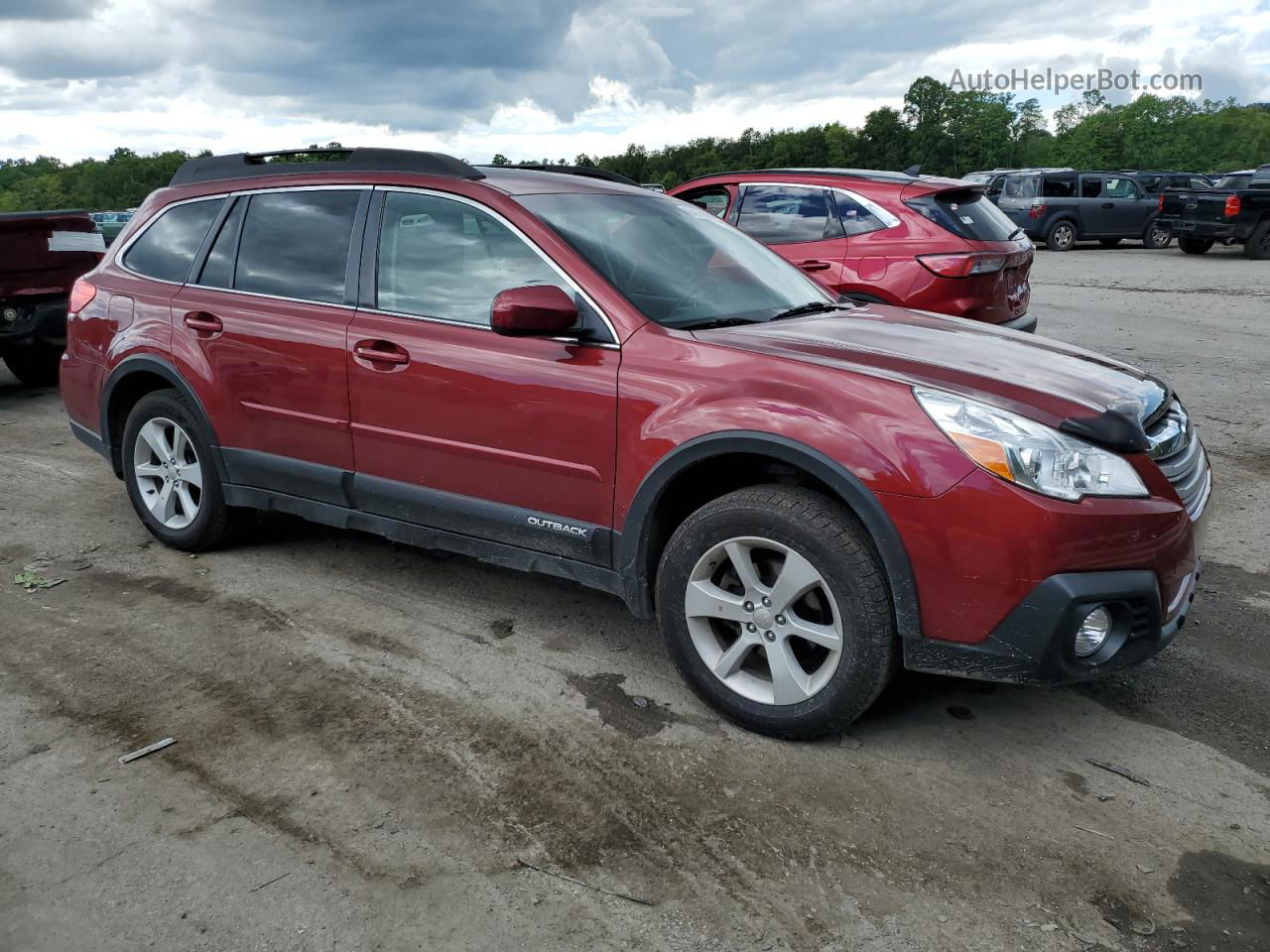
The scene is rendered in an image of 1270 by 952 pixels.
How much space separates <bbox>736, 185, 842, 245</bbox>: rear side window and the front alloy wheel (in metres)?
4.90

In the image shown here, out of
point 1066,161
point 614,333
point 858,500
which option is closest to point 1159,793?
point 858,500

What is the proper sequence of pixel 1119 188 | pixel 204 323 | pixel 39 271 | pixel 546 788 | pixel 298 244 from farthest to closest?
pixel 1119 188
pixel 39 271
pixel 204 323
pixel 298 244
pixel 546 788

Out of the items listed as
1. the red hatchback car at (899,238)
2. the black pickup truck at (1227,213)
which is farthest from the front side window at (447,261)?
the black pickup truck at (1227,213)

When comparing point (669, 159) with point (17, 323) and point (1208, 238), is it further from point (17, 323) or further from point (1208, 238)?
point (17, 323)

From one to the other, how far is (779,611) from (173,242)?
3464mm

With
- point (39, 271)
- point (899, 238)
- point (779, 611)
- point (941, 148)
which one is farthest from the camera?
point (941, 148)

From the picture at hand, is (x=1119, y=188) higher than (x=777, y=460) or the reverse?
higher

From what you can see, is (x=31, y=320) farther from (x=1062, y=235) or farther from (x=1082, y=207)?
(x=1082, y=207)

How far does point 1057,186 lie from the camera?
2317 centimetres

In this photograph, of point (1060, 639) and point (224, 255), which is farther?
point (224, 255)

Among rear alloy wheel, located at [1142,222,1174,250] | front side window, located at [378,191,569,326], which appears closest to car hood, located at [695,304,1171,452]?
front side window, located at [378,191,569,326]

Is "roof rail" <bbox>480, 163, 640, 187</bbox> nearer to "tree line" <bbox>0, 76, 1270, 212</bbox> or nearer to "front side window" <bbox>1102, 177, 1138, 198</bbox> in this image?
"front side window" <bbox>1102, 177, 1138, 198</bbox>

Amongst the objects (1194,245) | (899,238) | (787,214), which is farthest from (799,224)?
(1194,245)

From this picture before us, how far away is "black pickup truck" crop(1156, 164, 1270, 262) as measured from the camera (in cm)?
1947
